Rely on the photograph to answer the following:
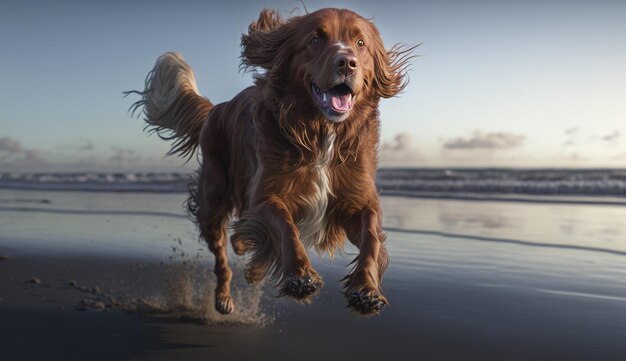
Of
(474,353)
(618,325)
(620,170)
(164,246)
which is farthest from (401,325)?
(620,170)

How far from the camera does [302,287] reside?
4246 millimetres

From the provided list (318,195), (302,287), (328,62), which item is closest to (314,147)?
(318,195)

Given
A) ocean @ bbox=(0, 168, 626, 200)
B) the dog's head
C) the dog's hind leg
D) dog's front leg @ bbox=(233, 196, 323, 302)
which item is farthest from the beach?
ocean @ bbox=(0, 168, 626, 200)

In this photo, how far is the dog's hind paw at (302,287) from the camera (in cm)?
424

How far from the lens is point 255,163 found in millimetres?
5594

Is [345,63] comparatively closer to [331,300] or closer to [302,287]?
[302,287]

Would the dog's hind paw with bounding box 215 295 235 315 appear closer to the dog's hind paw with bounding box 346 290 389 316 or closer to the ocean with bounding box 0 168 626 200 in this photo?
the dog's hind paw with bounding box 346 290 389 316

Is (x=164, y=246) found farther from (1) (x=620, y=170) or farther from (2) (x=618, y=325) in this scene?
(1) (x=620, y=170)

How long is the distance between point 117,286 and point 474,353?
12.7ft

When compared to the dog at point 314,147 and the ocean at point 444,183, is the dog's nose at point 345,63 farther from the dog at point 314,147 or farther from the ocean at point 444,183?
the ocean at point 444,183

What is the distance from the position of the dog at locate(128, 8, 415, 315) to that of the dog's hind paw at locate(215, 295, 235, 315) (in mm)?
1065

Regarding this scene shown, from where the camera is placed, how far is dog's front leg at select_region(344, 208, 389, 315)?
168 inches

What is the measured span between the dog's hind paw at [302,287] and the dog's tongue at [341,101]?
1.11 metres

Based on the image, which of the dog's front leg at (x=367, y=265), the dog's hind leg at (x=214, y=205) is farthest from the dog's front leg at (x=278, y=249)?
the dog's hind leg at (x=214, y=205)
